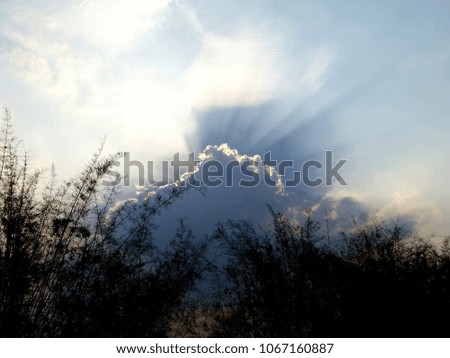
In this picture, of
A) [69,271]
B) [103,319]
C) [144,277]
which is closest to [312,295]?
[144,277]

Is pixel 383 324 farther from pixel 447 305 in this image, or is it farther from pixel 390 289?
pixel 447 305

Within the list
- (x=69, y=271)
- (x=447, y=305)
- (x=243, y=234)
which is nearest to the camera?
(x=69, y=271)

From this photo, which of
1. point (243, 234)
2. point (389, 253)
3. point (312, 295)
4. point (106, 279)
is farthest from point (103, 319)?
point (389, 253)

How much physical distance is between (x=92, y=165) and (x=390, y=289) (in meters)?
10.5

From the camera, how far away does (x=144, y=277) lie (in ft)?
43.9

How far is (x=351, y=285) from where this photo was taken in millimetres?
14164

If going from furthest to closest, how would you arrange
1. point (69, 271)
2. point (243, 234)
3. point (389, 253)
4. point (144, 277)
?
point (243, 234) < point (389, 253) < point (144, 277) < point (69, 271)

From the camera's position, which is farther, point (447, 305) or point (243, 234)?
point (243, 234)

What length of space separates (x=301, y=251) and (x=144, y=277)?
853 cm

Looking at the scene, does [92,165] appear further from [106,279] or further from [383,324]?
[383,324]

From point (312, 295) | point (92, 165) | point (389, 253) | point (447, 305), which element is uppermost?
point (92, 165)
